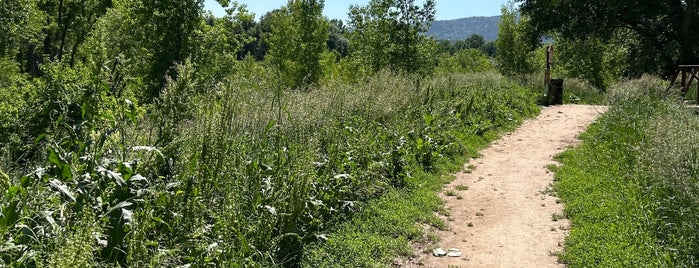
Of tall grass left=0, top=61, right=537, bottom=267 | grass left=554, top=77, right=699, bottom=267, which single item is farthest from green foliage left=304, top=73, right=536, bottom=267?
grass left=554, top=77, right=699, bottom=267

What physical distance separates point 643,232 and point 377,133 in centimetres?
425

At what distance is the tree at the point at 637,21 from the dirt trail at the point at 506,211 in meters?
14.6

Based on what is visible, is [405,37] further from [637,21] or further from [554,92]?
[637,21]

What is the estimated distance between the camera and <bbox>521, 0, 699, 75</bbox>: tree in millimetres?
22453

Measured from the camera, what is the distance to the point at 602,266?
4.89m

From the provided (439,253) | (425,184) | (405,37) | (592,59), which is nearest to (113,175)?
(439,253)

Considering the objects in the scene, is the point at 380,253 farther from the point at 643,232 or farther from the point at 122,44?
the point at 122,44

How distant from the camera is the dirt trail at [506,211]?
17.7 ft

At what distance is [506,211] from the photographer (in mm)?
6859

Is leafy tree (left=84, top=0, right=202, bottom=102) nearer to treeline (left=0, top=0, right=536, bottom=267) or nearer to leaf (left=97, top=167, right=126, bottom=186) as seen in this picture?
treeline (left=0, top=0, right=536, bottom=267)

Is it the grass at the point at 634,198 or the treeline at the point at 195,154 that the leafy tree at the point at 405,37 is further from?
the grass at the point at 634,198

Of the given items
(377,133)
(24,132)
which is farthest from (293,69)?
(24,132)

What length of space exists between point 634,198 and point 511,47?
32.0 m

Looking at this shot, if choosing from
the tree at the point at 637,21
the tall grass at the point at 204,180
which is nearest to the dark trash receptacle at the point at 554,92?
the tree at the point at 637,21
